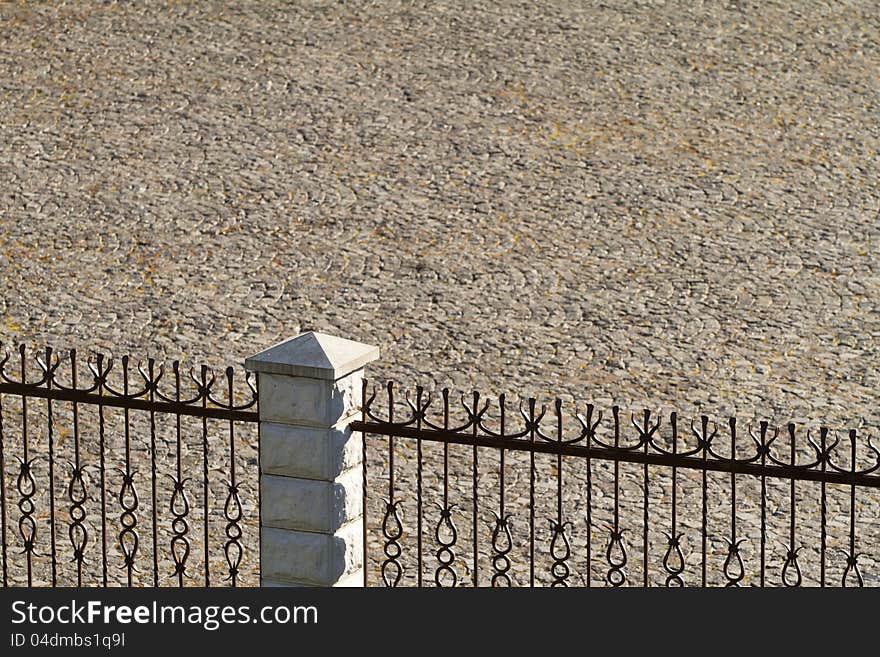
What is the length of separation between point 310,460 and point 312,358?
1.46 ft

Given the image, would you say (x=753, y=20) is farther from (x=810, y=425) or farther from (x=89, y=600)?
(x=89, y=600)

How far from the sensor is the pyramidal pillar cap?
6164 millimetres

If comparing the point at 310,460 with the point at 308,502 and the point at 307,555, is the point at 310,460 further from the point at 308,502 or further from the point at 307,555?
the point at 307,555

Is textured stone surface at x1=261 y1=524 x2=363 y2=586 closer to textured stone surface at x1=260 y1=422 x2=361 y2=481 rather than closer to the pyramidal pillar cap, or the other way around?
textured stone surface at x1=260 y1=422 x2=361 y2=481

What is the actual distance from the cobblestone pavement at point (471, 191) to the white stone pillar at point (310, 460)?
4.49m

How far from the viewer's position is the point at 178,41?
1820 cm

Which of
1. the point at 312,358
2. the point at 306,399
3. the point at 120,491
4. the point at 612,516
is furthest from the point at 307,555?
the point at 612,516

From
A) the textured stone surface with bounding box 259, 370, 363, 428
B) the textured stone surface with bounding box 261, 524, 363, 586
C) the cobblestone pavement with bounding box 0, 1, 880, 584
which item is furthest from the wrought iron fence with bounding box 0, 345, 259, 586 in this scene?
the cobblestone pavement with bounding box 0, 1, 880, 584

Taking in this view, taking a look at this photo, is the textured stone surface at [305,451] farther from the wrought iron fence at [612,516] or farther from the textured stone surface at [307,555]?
the wrought iron fence at [612,516]

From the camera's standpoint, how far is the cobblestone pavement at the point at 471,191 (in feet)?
38.2

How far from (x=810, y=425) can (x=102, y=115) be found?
29.3 ft

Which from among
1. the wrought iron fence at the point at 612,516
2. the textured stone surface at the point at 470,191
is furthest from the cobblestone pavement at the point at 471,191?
the wrought iron fence at the point at 612,516

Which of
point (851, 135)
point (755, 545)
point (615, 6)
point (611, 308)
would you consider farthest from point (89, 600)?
point (615, 6)

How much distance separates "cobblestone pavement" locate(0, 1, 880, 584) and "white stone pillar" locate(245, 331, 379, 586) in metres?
4.49
